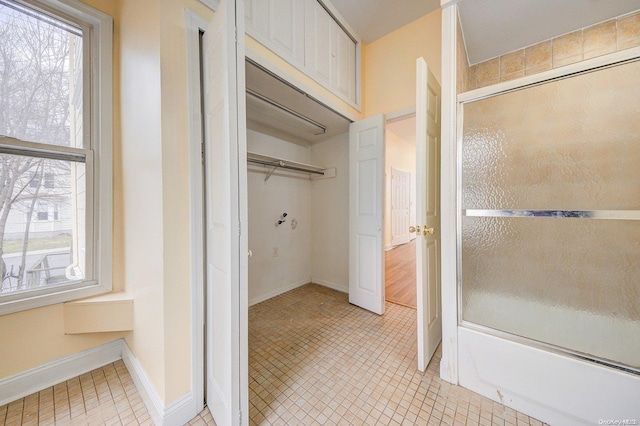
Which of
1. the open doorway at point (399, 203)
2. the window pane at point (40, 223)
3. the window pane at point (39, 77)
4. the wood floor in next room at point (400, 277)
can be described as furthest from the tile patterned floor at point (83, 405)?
the open doorway at point (399, 203)

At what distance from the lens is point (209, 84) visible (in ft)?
3.74

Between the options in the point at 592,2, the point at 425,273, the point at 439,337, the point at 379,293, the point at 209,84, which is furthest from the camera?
the point at 379,293

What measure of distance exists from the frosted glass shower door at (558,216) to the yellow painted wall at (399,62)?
1.03 metres

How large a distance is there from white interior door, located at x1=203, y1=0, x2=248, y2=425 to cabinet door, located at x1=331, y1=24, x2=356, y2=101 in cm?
140

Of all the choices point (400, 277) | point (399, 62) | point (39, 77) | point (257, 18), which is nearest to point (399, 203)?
point (400, 277)

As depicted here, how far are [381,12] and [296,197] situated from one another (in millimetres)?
2163

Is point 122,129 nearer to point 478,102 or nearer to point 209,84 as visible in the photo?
point 209,84

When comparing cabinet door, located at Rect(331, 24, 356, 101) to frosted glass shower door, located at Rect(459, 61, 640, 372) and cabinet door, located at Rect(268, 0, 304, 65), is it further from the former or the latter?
frosted glass shower door, located at Rect(459, 61, 640, 372)

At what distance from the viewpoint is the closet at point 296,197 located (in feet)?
8.04

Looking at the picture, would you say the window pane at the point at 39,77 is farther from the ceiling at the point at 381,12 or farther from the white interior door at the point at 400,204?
the white interior door at the point at 400,204

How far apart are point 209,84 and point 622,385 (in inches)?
94.6

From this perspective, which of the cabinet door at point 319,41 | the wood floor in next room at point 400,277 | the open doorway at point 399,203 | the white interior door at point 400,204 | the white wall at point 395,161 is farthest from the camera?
the white interior door at point 400,204

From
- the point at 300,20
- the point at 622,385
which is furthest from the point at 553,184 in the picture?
the point at 300,20

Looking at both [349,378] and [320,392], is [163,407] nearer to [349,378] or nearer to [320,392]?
[320,392]
